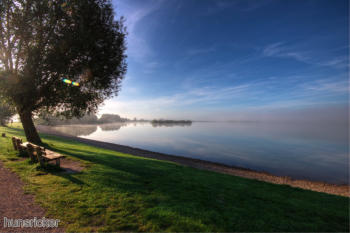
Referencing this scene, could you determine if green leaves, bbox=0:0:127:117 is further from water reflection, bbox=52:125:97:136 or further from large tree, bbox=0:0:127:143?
water reflection, bbox=52:125:97:136

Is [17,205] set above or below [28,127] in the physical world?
below

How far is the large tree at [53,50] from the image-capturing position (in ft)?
37.8

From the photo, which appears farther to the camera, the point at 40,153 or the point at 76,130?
the point at 76,130

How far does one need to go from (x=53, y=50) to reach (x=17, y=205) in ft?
40.6

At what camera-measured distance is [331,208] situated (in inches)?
292

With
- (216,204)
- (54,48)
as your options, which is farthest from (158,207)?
(54,48)

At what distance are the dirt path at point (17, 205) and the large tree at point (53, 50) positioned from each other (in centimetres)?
855

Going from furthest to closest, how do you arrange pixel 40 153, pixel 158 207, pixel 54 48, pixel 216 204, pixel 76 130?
pixel 76 130, pixel 54 48, pixel 40 153, pixel 216 204, pixel 158 207

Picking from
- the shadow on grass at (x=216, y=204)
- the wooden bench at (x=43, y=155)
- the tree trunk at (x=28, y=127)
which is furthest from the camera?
the tree trunk at (x=28, y=127)

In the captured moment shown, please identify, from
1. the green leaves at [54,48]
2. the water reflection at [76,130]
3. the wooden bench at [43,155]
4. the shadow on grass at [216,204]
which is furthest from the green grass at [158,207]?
the water reflection at [76,130]

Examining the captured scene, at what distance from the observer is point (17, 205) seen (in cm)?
530

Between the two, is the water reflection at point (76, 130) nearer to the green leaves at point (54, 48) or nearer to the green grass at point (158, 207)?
the green leaves at point (54, 48)

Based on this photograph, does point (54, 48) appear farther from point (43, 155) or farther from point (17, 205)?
point (17, 205)

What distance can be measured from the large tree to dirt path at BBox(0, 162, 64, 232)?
8549 millimetres
